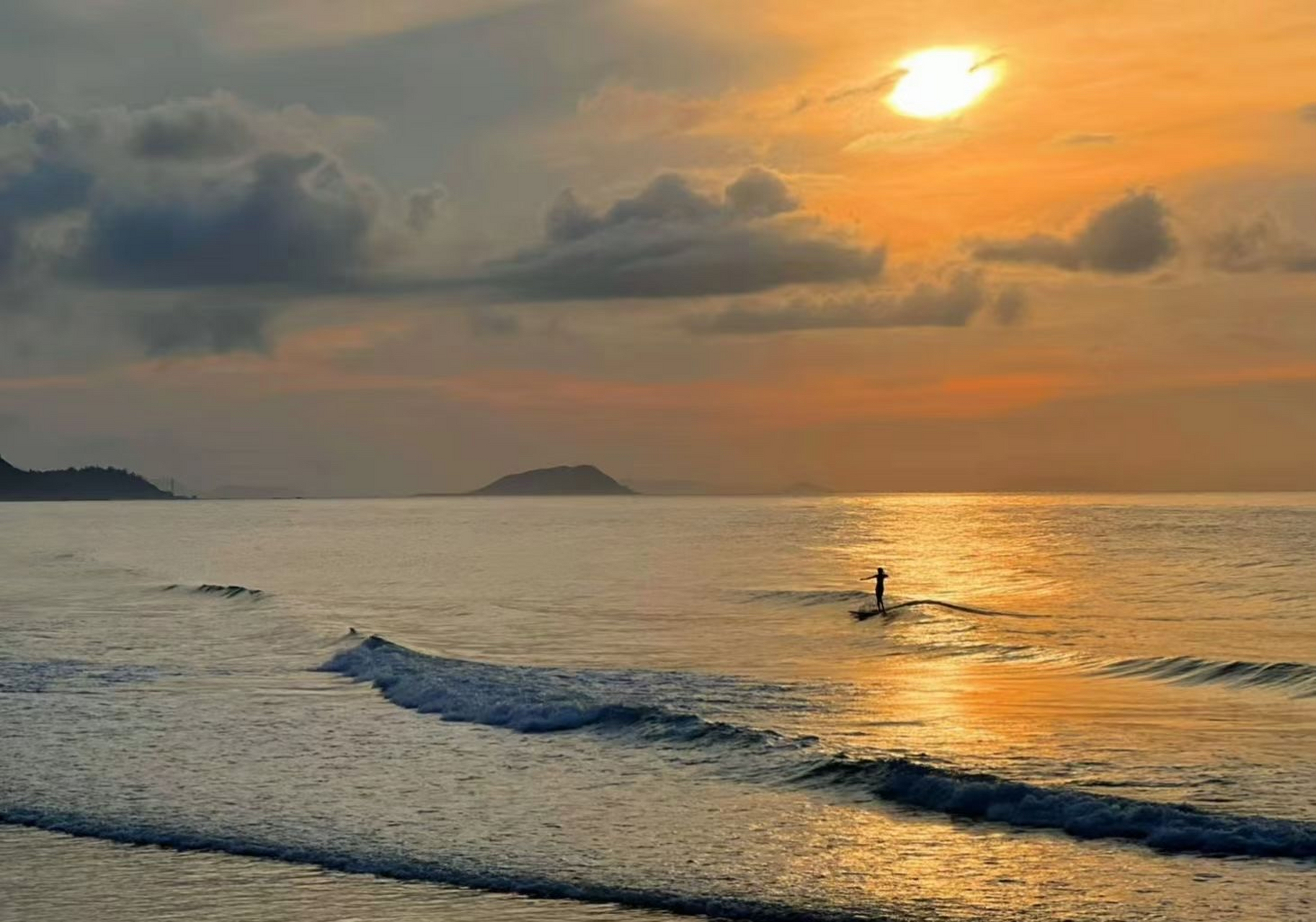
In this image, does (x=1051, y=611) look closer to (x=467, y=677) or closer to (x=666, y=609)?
(x=666, y=609)

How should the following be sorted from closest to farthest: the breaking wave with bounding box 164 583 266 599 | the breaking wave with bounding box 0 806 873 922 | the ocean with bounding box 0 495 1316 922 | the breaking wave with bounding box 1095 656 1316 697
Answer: the breaking wave with bounding box 0 806 873 922, the ocean with bounding box 0 495 1316 922, the breaking wave with bounding box 1095 656 1316 697, the breaking wave with bounding box 164 583 266 599

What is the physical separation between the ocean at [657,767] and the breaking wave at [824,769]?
0.09m

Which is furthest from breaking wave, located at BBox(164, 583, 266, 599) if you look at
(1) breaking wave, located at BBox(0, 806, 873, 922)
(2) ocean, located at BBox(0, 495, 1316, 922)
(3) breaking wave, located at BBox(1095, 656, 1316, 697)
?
(1) breaking wave, located at BBox(0, 806, 873, 922)

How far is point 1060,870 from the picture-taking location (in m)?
20.6

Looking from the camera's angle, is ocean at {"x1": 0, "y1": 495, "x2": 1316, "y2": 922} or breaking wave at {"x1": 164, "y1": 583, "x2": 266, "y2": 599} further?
breaking wave at {"x1": 164, "y1": 583, "x2": 266, "y2": 599}

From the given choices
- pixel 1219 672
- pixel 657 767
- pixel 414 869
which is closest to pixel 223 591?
pixel 1219 672

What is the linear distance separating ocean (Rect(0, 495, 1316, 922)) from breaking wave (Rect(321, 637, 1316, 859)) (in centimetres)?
9

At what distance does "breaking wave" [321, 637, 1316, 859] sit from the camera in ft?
72.3

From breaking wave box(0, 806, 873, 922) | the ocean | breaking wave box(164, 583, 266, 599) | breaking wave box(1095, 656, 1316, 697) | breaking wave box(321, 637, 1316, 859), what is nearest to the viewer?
breaking wave box(0, 806, 873, 922)

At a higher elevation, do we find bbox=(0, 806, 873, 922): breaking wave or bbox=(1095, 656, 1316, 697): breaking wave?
bbox=(1095, 656, 1316, 697): breaking wave

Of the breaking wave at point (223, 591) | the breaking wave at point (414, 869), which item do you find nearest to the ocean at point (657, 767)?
the breaking wave at point (414, 869)

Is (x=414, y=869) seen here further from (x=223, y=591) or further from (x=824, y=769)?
(x=223, y=591)

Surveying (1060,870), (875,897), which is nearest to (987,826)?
(1060,870)

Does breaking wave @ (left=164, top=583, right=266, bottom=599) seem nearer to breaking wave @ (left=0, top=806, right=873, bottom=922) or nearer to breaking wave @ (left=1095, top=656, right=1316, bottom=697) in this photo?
breaking wave @ (left=1095, top=656, right=1316, bottom=697)
